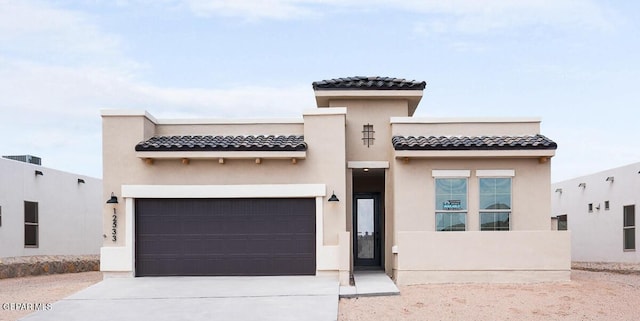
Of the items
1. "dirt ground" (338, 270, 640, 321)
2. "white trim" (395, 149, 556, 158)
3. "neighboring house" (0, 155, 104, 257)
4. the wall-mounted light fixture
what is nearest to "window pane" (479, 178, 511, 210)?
"white trim" (395, 149, 556, 158)

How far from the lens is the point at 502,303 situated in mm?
12703

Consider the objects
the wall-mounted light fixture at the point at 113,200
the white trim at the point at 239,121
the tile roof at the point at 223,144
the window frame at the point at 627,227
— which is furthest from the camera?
the window frame at the point at 627,227

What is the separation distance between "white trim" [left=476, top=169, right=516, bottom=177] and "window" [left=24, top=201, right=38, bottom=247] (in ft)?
48.6

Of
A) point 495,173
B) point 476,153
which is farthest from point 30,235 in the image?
point 495,173

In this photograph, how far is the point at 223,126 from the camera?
16.9m

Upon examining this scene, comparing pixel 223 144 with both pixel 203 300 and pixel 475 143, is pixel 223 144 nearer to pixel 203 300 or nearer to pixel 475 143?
pixel 203 300

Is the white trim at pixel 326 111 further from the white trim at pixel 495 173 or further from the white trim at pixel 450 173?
the white trim at pixel 495 173

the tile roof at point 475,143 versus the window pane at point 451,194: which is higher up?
the tile roof at point 475,143

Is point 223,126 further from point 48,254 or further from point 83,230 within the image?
point 83,230

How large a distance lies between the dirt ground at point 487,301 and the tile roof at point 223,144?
3710 millimetres

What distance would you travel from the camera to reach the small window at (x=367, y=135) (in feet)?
56.5

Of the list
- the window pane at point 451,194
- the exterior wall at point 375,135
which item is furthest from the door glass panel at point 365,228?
the window pane at point 451,194

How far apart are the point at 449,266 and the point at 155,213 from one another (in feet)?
23.6

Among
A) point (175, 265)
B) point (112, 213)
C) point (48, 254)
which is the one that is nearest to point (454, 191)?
point (175, 265)
